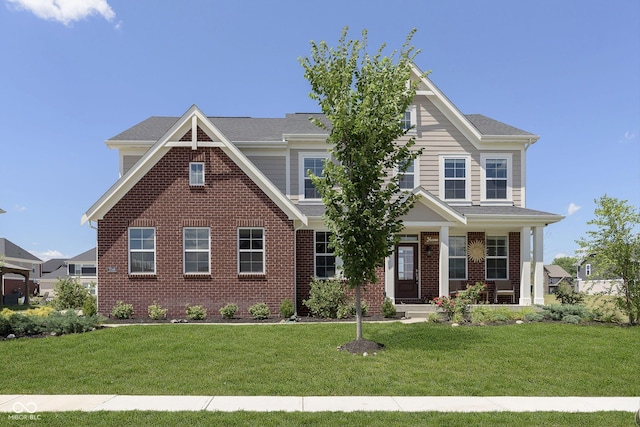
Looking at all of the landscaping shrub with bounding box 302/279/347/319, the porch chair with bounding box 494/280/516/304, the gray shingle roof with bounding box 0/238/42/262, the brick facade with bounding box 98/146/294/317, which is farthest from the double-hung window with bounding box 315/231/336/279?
the gray shingle roof with bounding box 0/238/42/262

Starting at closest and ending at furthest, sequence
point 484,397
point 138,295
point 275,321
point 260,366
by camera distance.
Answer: point 484,397 → point 260,366 → point 275,321 → point 138,295

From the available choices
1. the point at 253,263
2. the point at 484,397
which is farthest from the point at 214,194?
the point at 484,397

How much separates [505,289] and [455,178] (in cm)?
496

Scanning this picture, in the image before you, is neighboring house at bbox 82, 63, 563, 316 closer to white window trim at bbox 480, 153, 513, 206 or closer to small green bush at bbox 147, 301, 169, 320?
white window trim at bbox 480, 153, 513, 206

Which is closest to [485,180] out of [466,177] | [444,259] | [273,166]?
[466,177]

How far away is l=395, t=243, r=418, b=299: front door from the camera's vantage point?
18422 mm

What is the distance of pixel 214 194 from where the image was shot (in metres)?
15.3

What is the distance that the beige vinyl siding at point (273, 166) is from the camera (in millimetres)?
17828

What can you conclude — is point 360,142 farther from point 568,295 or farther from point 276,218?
point 568,295

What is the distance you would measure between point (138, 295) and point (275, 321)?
16.1 ft

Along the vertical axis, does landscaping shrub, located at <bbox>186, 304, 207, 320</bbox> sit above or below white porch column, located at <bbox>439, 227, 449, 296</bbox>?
below

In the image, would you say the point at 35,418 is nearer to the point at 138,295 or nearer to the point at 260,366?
the point at 260,366

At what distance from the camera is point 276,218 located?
50.3 feet

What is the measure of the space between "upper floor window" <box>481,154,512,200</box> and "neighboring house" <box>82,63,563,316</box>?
0.06 meters
